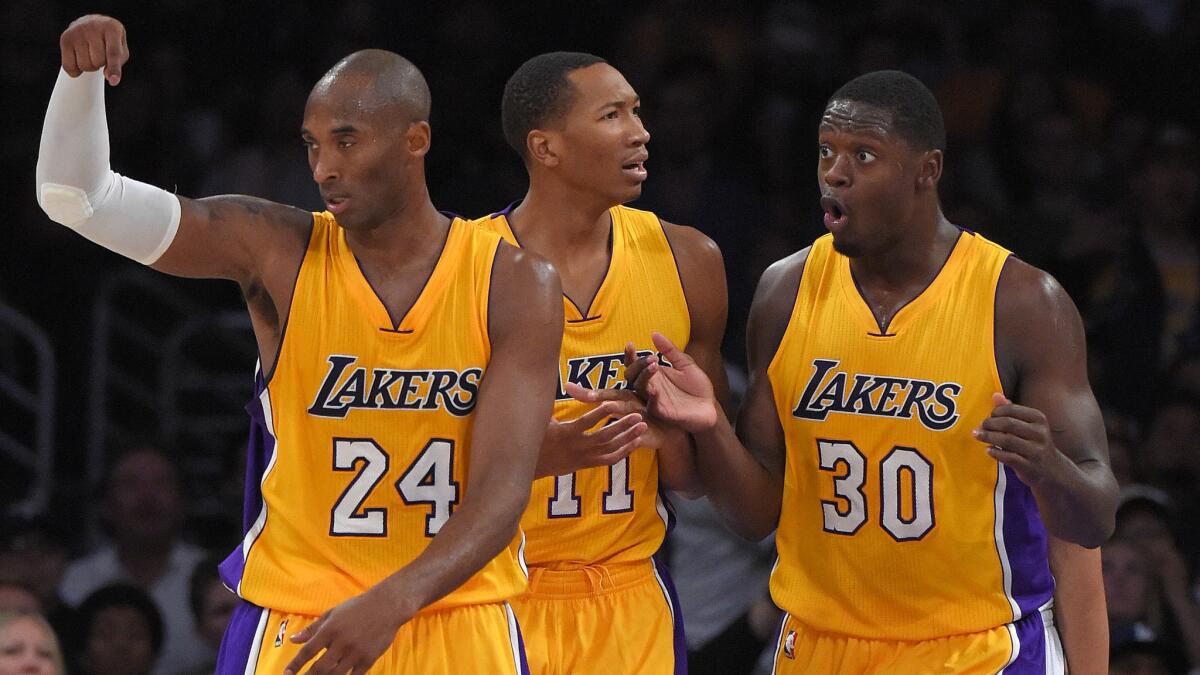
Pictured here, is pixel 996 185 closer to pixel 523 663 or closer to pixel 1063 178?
pixel 1063 178

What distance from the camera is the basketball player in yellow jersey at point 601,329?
15.5ft

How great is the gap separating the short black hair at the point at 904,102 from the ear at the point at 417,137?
1.08 m


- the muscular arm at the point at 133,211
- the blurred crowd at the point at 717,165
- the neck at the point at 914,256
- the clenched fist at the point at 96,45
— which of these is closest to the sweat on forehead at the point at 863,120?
the neck at the point at 914,256

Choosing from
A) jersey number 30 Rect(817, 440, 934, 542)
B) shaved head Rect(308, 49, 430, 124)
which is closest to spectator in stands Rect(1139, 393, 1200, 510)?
jersey number 30 Rect(817, 440, 934, 542)

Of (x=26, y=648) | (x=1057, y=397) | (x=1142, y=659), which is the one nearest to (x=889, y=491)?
(x=1057, y=397)

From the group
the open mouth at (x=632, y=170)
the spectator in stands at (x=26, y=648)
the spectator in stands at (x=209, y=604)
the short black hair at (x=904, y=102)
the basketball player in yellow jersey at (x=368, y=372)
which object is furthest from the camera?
the spectator in stands at (x=209, y=604)

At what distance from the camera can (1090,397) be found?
14.1 feet

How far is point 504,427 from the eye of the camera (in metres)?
3.93

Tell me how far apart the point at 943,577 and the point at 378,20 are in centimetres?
615

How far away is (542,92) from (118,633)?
9.94 feet

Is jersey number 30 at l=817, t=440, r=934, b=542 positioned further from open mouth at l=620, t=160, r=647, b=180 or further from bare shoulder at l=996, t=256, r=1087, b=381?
open mouth at l=620, t=160, r=647, b=180

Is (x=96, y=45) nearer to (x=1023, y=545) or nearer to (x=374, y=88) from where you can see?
(x=374, y=88)

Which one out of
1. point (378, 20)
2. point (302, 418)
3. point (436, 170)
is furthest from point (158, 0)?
point (302, 418)

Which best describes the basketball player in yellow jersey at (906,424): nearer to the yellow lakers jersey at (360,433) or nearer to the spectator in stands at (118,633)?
the yellow lakers jersey at (360,433)
